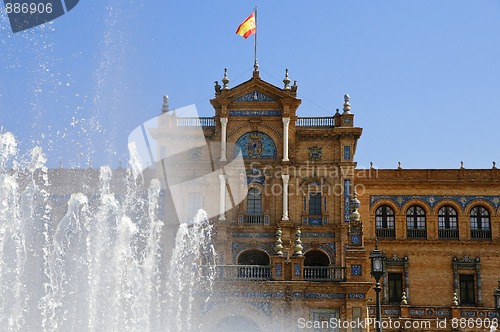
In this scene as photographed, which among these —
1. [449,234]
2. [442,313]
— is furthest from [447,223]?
[442,313]

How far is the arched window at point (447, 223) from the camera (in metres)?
45.5

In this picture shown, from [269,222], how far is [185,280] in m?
10.1

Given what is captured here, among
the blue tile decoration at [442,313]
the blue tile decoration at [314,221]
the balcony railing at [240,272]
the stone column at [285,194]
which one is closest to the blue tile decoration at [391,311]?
the blue tile decoration at [442,313]

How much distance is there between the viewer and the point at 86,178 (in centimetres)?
4700

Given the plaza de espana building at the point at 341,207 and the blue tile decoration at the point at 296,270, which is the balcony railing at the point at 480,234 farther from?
the blue tile decoration at the point at 296,270

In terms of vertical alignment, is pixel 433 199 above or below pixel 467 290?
above

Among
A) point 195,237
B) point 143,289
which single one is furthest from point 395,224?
point 143,289

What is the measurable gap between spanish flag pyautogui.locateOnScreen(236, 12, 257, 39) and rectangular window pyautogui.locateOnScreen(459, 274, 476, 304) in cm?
1932

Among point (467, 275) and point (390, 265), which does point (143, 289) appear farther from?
point (467, 275)

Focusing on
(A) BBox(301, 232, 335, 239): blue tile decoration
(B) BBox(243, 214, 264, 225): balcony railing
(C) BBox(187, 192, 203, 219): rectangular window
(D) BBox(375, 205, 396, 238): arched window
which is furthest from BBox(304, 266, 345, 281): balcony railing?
(D) BBox(375, 205, 396, 238): arched window

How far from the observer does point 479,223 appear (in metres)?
45.7

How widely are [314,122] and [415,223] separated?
9200mm

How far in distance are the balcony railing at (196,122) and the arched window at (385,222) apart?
11837 millimetres

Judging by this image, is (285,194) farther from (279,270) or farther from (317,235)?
(279,270)
